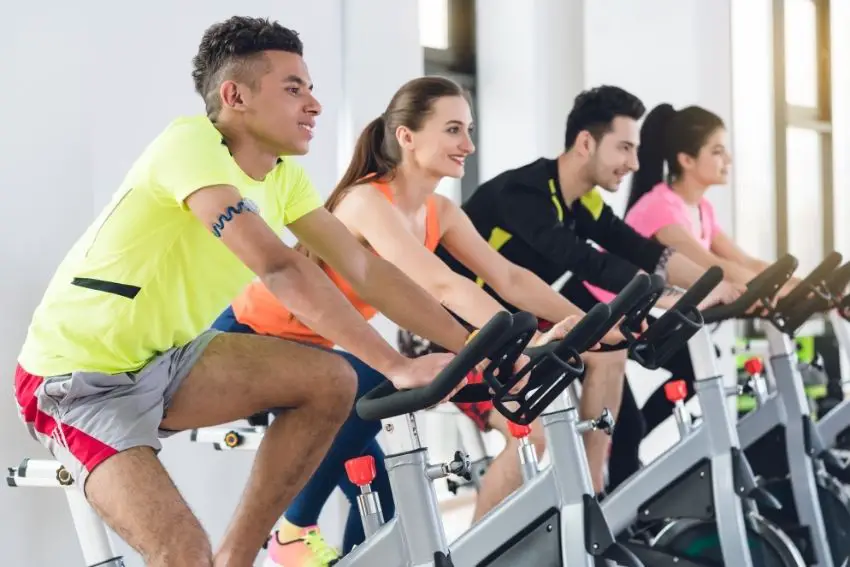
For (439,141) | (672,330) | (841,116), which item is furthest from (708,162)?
(841,116)

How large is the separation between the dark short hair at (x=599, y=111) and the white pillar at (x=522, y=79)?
4.63ft

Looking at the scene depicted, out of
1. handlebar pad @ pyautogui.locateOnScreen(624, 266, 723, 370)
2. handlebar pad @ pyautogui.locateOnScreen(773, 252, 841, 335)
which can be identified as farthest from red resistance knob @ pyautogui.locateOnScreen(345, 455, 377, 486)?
handlebar pad @ pyautogui.locateOnScreen(773, 252, 841, 335)

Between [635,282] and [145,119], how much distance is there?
1326mm

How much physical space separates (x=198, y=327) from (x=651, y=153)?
89.5 inches

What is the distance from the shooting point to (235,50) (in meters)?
1.91

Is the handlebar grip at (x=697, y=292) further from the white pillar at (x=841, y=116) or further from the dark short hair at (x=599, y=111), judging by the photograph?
the white pillar at (x=841, y=116)

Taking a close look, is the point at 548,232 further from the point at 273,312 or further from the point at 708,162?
the point at 708,162

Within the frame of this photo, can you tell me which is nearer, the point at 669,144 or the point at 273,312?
the point at 273,312

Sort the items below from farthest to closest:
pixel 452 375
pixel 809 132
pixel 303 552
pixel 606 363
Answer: pixel 809 132, pixel 606 363, pixel 303 552, pixel 452 375

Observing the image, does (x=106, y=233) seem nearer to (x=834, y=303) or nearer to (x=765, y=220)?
(x=834, y=303)

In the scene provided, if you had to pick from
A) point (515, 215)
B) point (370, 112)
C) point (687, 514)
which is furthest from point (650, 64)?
point (687, 514)

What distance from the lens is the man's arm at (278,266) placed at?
1.67 metres

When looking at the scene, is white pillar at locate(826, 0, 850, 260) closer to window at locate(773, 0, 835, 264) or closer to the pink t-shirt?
window at locate(773, 0, 835, 264)

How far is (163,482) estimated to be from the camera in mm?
1680
